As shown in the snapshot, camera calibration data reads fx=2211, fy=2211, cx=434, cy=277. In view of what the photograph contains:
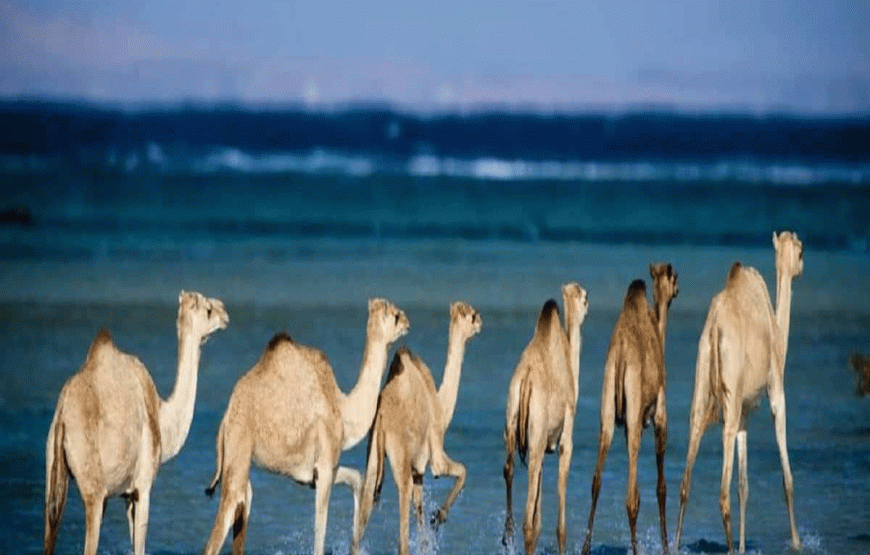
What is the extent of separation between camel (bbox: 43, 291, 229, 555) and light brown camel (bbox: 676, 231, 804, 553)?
10.5 ft

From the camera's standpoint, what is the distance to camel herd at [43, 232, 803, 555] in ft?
33.5

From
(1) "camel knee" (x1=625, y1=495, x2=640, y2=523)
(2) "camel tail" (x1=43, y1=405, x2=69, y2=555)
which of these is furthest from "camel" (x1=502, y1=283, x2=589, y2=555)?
(2) "camel tail" (x1=43, y1=405, x2=69, y2=555)

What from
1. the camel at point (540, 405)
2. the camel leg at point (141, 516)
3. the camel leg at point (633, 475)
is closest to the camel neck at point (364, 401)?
the camel at point (540, 405)

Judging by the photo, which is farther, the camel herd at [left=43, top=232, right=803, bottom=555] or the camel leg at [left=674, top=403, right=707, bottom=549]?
the camel leg at [left=674, top=403, right=707, bottom=549]

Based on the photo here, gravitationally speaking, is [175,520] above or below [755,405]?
below

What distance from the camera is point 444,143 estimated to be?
132 meters

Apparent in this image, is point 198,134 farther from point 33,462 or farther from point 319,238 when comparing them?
point 33,462

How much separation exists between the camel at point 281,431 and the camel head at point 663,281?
2235 millimetres

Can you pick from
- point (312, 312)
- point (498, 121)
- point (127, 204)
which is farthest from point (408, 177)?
point (498, 121)

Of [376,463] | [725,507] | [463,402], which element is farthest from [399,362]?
[463,402]

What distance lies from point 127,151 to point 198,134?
3595 cm

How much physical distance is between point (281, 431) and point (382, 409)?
753mm

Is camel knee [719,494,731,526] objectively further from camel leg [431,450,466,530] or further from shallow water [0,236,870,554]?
camel leg [431,450,466,530]

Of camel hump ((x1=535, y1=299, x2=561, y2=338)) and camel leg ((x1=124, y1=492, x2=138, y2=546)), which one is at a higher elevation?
camel hump ((x1=535, y1=299, x2=561, y2=338))
